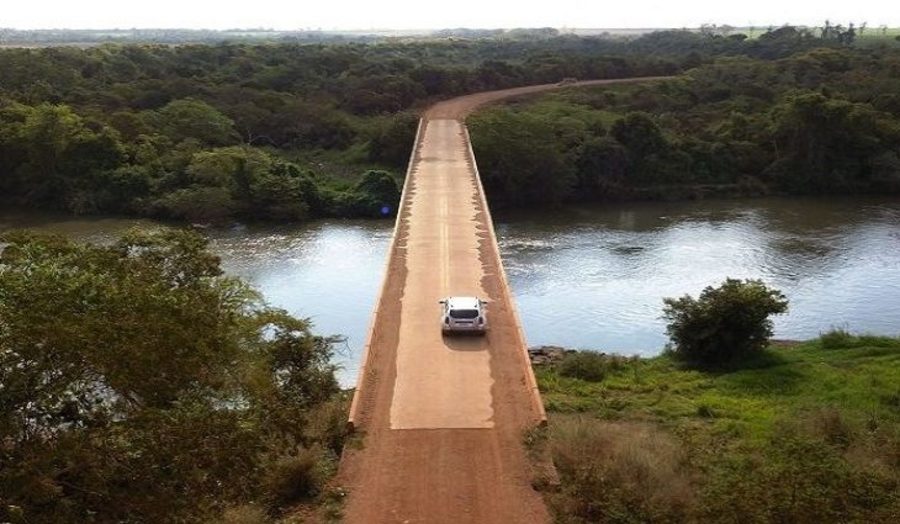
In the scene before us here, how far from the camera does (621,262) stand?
34.3m

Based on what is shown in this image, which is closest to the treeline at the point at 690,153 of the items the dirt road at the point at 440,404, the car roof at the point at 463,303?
the dirt road at the point at 440,404

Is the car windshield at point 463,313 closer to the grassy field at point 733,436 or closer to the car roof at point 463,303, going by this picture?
the car roof at point 463,303

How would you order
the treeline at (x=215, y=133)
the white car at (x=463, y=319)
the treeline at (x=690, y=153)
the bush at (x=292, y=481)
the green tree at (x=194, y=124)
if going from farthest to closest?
the green tree at (x=194, y=124)
the treeline at (x=690, y=153)
the treeline at (x=215, y=133)
the white car at (x=463, y=319)
the bush at (x=292, y=481)

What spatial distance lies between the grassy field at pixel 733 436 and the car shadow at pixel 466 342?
85.0 inches

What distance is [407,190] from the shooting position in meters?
33.5

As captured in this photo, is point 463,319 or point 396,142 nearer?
point 463,319

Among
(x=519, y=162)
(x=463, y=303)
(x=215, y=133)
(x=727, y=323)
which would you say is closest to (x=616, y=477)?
(x=463, y=303)

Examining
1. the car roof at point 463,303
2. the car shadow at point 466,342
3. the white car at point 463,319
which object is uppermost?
the car roof at point 463,303

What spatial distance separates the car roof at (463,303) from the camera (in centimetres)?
1877

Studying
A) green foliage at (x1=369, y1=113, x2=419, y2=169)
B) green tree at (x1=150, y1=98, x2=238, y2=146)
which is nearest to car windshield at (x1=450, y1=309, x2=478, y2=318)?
green foliage at (x1=369, y1=113, x2=419, y2=169)

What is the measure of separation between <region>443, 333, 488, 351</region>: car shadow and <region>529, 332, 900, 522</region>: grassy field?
216 cm

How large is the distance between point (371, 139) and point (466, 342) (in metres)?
34.3

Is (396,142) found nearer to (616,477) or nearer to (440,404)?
(440,404)

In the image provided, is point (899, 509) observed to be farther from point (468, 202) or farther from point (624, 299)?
point (468, 202)
